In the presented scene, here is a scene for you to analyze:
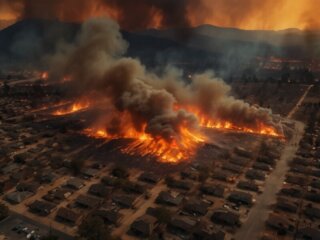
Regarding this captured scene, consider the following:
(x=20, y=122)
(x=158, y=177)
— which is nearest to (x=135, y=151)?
(x=158, y=177)

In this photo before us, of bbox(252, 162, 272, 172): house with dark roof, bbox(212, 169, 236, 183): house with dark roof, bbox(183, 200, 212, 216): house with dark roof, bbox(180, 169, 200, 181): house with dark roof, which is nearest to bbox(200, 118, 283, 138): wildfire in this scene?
bbox(252, 162, 272, 172): house with dark roof

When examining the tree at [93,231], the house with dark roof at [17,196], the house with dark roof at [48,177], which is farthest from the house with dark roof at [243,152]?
the house with dark roof at [17,196]

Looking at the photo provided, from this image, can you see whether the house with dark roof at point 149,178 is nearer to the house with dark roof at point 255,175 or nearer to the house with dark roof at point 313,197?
the house with dark roof at point 255,175

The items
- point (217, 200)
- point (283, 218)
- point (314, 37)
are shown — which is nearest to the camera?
point (283, 218)

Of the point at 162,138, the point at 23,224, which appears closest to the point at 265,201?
the point at 162,138

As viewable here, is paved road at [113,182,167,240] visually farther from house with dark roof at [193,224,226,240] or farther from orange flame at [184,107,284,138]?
orange flame at [184,107,284,138]

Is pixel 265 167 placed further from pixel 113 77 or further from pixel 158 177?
pixel 113 77
